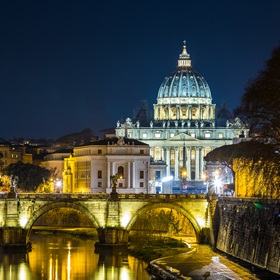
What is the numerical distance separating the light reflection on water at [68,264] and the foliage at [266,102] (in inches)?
459

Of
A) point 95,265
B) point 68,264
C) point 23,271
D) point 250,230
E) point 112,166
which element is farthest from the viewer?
point 112,166

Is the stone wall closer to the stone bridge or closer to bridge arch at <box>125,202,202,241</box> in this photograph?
bridge arch at <box>125,202,202,241</box>

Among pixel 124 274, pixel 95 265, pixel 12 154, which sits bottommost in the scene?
pixel 124 274

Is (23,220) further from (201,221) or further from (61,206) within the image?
(201,221)

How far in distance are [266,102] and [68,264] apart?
2073cm

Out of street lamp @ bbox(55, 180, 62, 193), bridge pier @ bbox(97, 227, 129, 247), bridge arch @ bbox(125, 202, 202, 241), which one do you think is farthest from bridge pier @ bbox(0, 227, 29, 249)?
street lamp @ bbox(55, 180, 62, 193)

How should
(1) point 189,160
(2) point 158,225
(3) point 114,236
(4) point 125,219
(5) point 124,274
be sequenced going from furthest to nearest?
(1) point 189,160 → (2) point 158,225 → (4) point 125,219 → (3) point 114,236 → (5) point 124,274

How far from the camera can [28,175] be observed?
129625 millimetres

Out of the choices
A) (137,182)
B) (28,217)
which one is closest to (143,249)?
(28,217)

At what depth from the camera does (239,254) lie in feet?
198

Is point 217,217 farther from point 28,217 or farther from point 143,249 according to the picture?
point 28,217

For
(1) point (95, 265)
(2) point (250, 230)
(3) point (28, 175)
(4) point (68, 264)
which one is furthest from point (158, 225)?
(3) point (28, 175)

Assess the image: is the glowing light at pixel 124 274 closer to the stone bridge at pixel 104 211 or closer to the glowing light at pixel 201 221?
the stone bridge at pixel 104 211

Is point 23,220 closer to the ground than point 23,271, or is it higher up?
higher up
